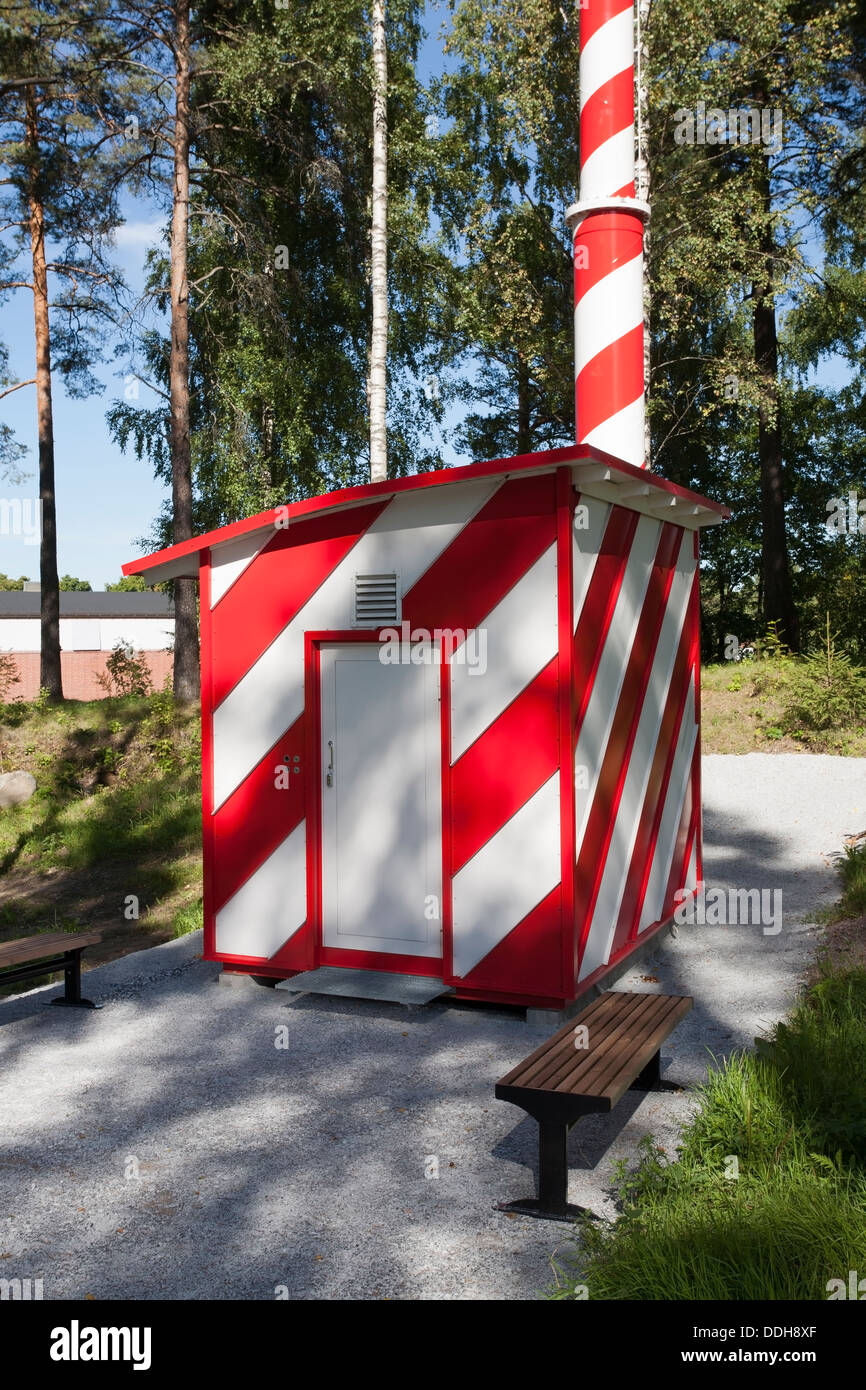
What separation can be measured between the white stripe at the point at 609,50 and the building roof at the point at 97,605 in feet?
143

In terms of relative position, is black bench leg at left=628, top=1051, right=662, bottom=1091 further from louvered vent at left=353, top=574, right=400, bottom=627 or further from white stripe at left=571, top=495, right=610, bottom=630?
louvered vent at left=353, top=574, right=400, bottom=627

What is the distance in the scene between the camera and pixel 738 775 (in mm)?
14203

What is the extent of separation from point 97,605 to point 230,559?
48.4m

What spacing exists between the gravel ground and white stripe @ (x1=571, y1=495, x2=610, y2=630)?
8.15 feet

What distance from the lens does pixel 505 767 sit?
21.3 feet

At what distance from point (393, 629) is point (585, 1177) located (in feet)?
11.4

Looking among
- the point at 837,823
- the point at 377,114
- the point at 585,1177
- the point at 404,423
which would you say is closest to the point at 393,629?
the point at 585,1177

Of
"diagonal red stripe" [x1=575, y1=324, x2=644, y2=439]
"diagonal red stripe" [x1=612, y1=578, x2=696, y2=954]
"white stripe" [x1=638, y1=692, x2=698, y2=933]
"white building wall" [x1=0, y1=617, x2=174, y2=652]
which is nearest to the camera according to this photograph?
"diagonal red stripe" [x1=612, y1=578, x2=696, y2=954]

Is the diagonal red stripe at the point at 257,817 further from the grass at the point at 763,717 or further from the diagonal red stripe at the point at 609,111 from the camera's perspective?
the grass at the point at 763,717

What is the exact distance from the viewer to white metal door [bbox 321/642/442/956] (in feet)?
22.3

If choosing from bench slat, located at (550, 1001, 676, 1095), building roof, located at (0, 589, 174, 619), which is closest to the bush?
bench slat, located at (550, 1001, 676, 1095)

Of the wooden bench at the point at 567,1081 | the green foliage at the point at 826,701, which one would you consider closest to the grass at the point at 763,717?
the green foliage at the point at 826,701

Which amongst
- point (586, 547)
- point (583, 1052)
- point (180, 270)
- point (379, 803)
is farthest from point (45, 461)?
point (583, 1052)

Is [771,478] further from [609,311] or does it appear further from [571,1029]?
[571,1029]
